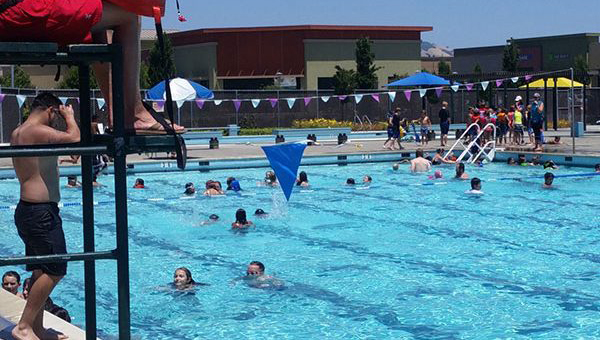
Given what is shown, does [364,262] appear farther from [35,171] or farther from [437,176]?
[437,176]

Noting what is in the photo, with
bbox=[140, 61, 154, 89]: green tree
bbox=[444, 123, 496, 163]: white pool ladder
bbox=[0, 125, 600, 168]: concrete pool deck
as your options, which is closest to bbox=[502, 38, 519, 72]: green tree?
bbox=[140, 61, 154, 89]: green tree

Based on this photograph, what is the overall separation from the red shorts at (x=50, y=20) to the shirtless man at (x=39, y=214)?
54.6 inches

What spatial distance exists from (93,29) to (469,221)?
11.4 m

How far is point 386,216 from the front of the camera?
47.9ft

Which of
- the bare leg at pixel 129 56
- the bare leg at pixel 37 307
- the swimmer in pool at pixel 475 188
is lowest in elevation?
the swimmer in pool at pixel 475 188

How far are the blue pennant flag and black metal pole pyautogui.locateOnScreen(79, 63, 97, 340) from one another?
812cm

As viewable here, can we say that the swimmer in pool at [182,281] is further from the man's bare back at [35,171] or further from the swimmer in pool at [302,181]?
the swimmer in pool at [302,181]

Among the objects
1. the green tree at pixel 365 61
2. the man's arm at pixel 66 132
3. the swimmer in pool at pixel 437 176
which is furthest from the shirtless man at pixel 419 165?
the green tree at pixel 365 61

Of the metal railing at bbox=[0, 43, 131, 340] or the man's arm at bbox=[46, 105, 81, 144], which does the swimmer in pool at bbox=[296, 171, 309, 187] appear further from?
the metal railing at bbox=[0, 43, 131, 340]

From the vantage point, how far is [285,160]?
1211cm

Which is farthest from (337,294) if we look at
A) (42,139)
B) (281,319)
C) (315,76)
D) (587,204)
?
(315,76)

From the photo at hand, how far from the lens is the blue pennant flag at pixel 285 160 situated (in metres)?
11.8

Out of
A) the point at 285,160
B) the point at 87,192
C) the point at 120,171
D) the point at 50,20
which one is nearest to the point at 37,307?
the point at 87,192

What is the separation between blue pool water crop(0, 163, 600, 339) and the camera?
25.8ft
